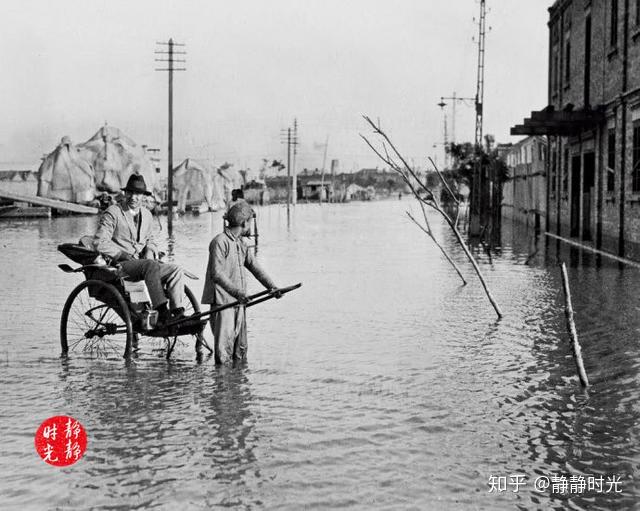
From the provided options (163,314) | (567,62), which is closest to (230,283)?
(163,314)

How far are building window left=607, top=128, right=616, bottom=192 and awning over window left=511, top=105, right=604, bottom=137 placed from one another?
79 centimetres

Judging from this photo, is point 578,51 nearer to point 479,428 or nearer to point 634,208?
point 634,208

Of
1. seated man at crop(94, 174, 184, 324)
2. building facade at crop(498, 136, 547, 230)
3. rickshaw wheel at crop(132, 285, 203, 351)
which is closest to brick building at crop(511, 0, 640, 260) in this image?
building facade at crop(498, 136, 547, 230)

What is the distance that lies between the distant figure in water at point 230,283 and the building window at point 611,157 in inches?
605

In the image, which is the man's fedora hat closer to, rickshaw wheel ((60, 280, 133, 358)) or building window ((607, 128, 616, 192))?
rickshaw wheel ((60, 280, 133, 358))

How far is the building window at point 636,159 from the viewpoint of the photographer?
1859 centimetres

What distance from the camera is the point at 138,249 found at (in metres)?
7.98

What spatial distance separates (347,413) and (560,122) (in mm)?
18735

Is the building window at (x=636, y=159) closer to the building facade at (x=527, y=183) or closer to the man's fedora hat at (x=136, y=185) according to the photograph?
the building facade at (x=527, y=183)

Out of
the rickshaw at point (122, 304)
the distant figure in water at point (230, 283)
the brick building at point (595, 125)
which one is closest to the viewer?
the distant figure in water at point (230, 283)

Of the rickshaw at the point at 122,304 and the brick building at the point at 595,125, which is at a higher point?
the brick building at the point at 595,125

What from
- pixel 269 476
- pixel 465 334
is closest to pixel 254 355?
pixel 465 334

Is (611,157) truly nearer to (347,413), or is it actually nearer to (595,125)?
(595,125)

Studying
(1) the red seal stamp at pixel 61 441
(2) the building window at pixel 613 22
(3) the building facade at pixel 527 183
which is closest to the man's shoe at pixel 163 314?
(1) the red seal stamp at pixel 61 441
